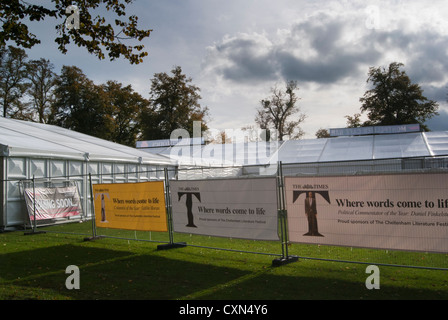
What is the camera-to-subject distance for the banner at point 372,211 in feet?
21.1

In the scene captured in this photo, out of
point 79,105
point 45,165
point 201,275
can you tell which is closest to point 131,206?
point 201,275

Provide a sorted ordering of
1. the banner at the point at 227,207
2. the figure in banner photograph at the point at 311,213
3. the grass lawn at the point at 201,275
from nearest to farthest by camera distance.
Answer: the grass lawn at the point at 201,275 → the figure in banner photograph at the point at 311,213 → the banner at the point at 227,207

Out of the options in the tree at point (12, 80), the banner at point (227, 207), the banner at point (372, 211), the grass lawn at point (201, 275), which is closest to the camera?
the grass lawn at point (201, 275)

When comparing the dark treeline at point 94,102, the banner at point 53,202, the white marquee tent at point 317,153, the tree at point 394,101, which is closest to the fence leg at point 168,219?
the banner at point 53,202

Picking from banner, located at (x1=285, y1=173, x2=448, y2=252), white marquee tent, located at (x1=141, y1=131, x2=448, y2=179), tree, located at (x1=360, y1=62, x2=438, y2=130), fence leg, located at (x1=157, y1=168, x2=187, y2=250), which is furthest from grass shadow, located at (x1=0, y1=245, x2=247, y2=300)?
tree, located at (x1=360, y1=62, x2=438, y2=130)

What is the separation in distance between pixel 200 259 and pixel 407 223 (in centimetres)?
459

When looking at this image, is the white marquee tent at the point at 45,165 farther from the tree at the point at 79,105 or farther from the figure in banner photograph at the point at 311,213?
the tree at the point at 79,105

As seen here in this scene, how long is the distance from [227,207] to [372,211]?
10.6ft

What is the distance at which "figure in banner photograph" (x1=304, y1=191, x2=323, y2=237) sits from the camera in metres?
7.63

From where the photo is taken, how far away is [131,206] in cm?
1101

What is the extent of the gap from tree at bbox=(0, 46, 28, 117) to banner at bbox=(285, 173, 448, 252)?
4486 cm

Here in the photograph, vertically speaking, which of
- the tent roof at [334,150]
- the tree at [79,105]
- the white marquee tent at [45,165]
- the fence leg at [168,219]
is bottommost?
the fence leg at [168,219]

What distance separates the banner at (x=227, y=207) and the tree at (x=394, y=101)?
169 feet
